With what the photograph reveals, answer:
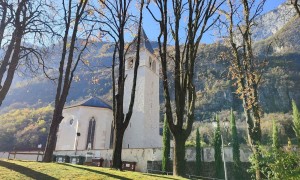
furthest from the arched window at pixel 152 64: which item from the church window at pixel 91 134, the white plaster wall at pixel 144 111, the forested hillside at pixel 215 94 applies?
the forested hillside at pixel 215 94

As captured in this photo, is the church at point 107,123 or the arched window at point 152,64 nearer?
the church at point 107,123

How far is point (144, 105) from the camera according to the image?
115 feet

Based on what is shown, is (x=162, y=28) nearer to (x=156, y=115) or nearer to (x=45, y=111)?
(x=156, y=115)

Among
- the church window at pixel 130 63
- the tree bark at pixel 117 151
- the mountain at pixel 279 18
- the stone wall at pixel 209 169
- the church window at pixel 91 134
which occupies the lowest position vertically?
the stone wall at pixel 209 169

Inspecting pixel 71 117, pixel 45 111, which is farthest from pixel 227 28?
pixel 45 111

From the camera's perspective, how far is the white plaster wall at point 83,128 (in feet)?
111

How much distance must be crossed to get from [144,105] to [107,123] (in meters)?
5.37

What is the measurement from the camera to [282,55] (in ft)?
326

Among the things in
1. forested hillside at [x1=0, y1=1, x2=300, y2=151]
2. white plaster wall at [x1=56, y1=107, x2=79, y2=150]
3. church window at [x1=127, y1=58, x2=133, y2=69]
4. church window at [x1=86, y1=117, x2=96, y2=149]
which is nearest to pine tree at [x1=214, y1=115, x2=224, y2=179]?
church window at [x1=127, y1=58, x2=133, y2=69]

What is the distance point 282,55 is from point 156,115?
80.4m

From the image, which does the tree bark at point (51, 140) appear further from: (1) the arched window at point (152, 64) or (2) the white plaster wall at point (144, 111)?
(1) the arched window at point (152, 64)

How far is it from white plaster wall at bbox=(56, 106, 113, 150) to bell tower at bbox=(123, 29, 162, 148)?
2626mm

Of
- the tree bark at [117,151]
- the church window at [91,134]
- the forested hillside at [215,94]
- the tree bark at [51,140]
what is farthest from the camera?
the forested hillside at [215,94]

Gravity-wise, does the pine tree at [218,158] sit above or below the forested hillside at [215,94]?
below
